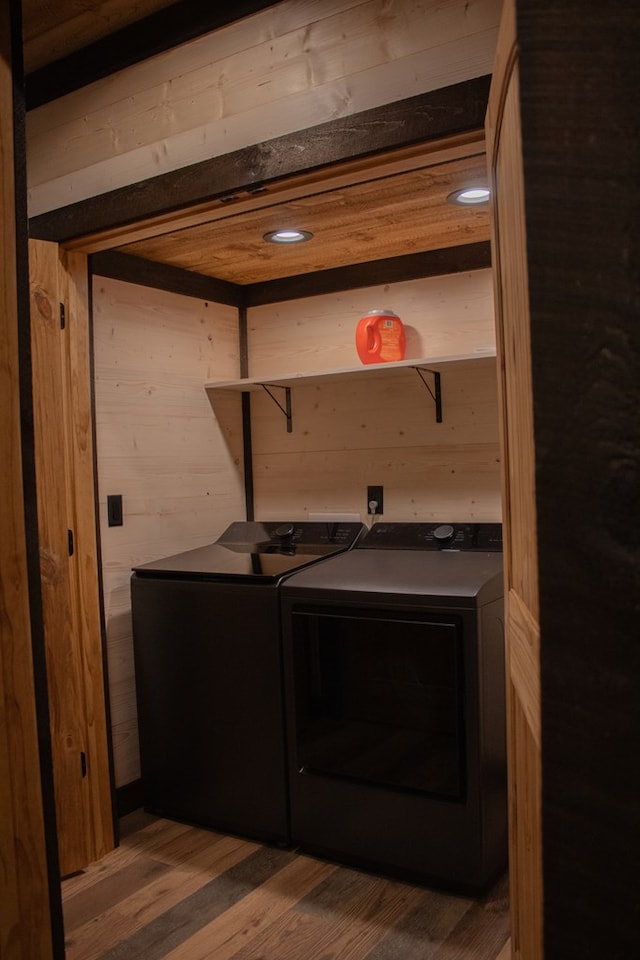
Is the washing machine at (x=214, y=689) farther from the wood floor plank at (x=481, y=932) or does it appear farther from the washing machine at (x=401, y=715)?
the wood floor plank at (x=481, y=932)

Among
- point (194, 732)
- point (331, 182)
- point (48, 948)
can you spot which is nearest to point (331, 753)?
point (194, 732)

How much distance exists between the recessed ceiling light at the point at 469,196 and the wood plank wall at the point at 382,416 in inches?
18.7

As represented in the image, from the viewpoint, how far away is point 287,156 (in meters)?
1.78

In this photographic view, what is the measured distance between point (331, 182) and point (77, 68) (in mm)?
996

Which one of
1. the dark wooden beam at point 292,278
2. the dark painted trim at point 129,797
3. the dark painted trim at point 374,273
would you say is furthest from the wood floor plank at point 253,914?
the dark painted trim at point 374,273

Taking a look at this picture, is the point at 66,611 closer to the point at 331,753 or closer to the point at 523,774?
the point at 331,753

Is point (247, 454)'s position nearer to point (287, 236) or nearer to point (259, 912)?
point (287, 236)

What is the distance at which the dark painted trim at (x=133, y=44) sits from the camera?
1.90m

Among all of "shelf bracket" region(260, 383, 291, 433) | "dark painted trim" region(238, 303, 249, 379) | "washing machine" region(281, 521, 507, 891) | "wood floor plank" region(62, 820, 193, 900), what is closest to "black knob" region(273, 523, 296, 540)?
"shelf bracket" region(260, 383, 291, 433)

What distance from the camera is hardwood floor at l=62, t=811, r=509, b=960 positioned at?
6.31ft

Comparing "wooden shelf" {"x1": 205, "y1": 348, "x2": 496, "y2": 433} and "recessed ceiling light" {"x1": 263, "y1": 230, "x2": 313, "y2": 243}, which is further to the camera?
"recessed ceiling light" {"x1": 263, "y1": 230, "x2": 313, "y2": 243}

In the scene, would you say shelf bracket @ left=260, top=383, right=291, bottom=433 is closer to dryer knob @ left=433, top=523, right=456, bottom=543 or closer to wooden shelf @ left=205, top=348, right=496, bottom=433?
wooden shelf @ left=205, top=348, right=496, bottom=433

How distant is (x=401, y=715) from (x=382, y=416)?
1.26 m

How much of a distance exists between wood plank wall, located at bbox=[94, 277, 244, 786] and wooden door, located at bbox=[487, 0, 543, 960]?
1.82m
